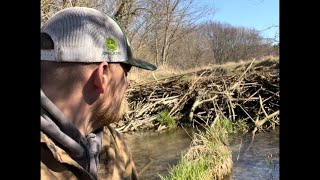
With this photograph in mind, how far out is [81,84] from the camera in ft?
4.82

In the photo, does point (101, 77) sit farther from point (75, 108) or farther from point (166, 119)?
point (166, 119)

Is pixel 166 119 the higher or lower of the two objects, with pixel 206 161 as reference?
higher

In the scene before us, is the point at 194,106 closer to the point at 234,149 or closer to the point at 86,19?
the point at 234,149

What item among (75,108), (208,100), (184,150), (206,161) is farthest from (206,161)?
(208,100)

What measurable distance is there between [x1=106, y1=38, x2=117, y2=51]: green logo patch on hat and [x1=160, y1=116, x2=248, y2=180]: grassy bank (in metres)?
4.82

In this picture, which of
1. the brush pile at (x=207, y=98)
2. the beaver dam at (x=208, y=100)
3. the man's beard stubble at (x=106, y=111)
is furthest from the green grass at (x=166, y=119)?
the man's beard stubble at (x=106, y=111)

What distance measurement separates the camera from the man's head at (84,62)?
1438 millimetres

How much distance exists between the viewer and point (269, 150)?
9.16 metres

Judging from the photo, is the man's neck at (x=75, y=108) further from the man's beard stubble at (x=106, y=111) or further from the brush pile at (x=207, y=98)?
the brush pile at (x=207, y=98)

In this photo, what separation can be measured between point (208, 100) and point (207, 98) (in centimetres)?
38
